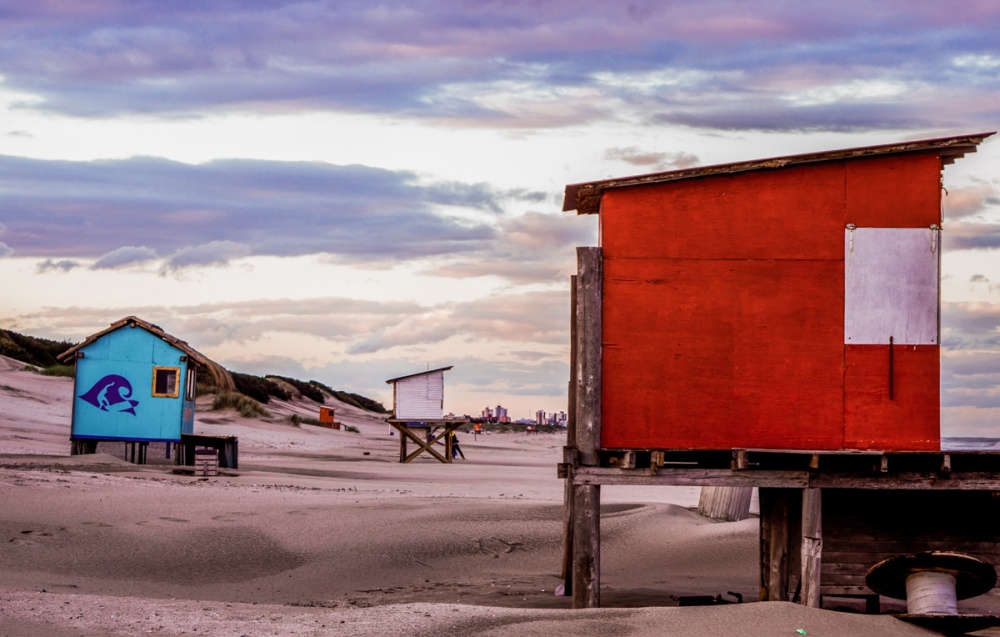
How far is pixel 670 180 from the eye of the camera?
46.7 ft

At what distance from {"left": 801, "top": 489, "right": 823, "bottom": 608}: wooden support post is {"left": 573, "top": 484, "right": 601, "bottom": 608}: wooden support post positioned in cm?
263

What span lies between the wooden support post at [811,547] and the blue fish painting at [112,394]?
68.6 ft

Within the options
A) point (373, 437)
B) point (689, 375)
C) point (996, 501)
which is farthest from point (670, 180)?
point (373, 437)

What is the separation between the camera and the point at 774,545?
16.0 metres

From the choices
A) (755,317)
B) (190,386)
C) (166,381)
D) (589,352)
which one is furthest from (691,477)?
(190,386)

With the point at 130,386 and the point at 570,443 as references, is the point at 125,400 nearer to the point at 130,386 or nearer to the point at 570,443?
the point at 130,386

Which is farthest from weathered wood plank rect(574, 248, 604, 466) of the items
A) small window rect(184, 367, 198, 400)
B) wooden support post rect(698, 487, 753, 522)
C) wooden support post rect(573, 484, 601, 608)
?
small window rect(184, 367, 198, 400)

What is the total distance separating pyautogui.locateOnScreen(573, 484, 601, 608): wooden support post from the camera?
14.0 metres

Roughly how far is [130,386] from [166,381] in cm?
94

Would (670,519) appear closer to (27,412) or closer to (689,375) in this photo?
(689,375)

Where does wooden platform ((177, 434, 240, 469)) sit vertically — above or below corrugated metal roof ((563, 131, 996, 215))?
below

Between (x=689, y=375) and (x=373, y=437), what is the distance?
48.2 m

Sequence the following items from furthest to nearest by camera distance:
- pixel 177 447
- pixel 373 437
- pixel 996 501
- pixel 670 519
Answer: pixel 373 437, pixel 177 447, pixel 670 519, pixel 996 501

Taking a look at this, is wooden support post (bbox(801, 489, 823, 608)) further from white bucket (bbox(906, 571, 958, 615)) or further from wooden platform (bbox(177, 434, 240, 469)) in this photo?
wooden platform (bbox(177, 434, 240, 469))
